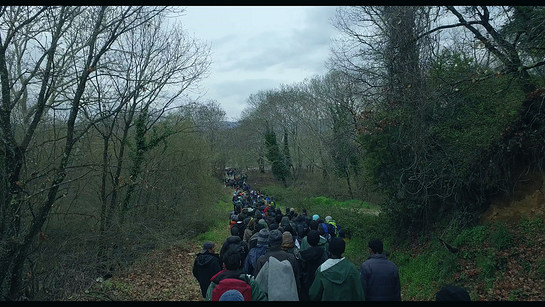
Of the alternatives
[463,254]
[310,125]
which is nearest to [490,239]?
[463,254]

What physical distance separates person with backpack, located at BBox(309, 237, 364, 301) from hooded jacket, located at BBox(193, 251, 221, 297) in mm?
2529

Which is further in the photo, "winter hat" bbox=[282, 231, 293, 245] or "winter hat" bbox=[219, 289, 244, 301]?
"winter hat" bbox=[282, 231, 293, 245]

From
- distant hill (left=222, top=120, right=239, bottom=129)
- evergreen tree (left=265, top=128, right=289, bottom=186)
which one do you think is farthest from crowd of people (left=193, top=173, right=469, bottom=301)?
distant hill (left=222, top=120, right=239, bottom=129)

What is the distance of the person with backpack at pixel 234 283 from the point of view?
4.63m

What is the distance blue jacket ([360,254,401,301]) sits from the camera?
16.4 feet

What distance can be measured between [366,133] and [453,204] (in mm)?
3522

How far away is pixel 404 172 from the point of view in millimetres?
12922

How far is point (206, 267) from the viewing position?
23.0 ft

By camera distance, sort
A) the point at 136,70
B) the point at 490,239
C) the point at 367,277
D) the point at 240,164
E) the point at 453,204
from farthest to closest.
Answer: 1. the point at 240,164
2. the point at 136,70
3. the point at 453,204
4. the point at 490,239
5. the point at 367,277

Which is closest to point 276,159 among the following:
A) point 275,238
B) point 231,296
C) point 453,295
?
point 275,238

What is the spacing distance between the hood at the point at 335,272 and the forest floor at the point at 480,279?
5.02 metres

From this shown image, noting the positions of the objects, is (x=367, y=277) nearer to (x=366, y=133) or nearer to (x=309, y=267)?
(x=309, y=267)

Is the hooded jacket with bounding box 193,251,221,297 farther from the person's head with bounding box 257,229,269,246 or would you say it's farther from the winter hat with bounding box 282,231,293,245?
the winter hat with bounding box 282,231,293,245

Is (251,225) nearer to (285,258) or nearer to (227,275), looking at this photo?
(285,258)
